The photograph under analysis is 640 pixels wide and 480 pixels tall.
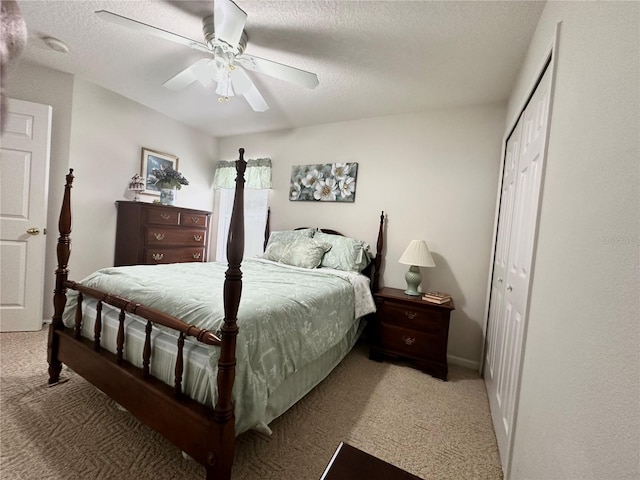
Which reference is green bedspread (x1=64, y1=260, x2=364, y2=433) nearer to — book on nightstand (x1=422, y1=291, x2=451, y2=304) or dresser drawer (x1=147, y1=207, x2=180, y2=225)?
book on nightstand (x1=422, y1=291, x2=451, y2=304)

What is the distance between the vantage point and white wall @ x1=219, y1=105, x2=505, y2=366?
8.57ft

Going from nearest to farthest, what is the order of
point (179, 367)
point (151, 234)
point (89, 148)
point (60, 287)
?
point (179, 367)
point (60, 287)
point (89, 148)
point (151, 234)

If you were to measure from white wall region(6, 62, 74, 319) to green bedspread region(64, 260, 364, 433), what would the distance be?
4.32 ft

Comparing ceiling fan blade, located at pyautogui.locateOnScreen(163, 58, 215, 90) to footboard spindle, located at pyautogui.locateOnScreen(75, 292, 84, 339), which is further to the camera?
ceiling fan blade, located at pyautogui.locateOnScreen(163, 58, 215, 90)

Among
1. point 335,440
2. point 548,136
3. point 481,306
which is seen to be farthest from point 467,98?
point 335,440

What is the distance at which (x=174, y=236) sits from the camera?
329 centimetres

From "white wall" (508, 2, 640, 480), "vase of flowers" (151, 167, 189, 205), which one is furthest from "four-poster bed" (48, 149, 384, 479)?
"vase of flowers" (151, 167, 189, 205)

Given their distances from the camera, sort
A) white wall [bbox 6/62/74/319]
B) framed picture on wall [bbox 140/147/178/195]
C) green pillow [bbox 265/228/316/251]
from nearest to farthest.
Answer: white wall [bbox 6/62/74/319]
green pillow [bbox 265/228/316/251]
framed picture on wall [bbox 140/147/178/195]

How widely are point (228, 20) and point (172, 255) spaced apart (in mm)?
2523

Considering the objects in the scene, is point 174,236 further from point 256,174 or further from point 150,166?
point 256,174

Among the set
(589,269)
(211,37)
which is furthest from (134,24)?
(589,269)

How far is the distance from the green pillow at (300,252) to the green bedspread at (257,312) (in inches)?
18.5

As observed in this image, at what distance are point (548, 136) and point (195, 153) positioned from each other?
3.94 meters

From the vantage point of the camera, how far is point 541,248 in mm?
1174
